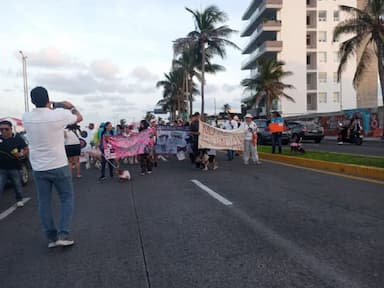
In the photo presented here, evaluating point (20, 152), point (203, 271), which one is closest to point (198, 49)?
point (20, 152)

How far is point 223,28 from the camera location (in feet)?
121

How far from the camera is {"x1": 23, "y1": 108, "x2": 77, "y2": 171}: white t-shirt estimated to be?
4688 mm

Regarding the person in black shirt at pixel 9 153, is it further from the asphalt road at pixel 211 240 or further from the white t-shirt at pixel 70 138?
the white t-shirt at pixel 70 138

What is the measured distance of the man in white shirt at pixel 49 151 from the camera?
15.4 ft

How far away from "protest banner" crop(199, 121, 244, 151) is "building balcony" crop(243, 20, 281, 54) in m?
48.5

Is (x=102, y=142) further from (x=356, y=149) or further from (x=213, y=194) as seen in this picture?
(x=356, y=149)

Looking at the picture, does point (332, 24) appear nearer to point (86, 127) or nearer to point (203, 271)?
point (86, 127)

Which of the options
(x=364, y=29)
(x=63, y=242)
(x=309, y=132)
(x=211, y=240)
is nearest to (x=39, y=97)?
(x=63, y=242)

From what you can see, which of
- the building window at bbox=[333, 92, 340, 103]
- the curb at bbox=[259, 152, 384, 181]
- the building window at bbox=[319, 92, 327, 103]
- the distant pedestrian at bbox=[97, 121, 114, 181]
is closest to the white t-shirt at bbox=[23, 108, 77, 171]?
the distant pedestrian at bbox=[97, 121, 114, 181]

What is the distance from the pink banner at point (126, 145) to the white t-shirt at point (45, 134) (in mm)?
7356

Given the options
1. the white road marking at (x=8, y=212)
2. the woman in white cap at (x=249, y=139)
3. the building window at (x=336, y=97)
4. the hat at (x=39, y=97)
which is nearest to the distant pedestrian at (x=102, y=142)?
the white road marking at (x=8, y=212)

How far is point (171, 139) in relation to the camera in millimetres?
15719

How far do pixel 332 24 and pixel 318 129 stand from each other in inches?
1617

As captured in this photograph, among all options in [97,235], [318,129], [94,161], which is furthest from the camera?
[318,129]
